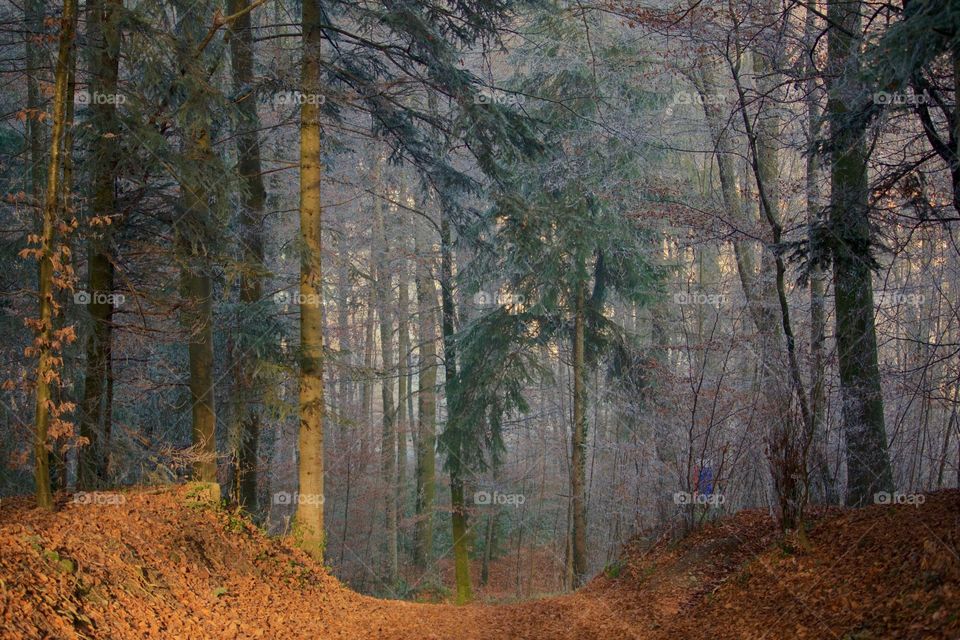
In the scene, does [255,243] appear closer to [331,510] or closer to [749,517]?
[749,517]

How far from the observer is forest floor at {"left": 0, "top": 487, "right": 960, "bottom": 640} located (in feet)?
13.6

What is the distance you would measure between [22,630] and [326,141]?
855cm

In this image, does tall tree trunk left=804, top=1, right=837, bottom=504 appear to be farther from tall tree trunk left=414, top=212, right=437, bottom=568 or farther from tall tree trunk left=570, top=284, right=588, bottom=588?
tall tree trunk left=414, top=212, right=437, bottom=568

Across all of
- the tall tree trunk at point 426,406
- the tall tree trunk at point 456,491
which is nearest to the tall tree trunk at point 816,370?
the tall tree trunk at point 456,491

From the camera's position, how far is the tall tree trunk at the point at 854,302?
645 cm

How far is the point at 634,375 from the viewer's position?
610 inches

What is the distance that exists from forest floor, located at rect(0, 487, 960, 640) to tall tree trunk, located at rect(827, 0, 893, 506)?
0.60m

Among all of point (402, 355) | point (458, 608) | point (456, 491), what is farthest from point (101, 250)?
point (402, 355)

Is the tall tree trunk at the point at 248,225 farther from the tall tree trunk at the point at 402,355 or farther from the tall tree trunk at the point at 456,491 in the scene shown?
the tall tree trunk at the point at 402,355

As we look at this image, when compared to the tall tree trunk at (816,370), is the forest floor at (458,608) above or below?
below

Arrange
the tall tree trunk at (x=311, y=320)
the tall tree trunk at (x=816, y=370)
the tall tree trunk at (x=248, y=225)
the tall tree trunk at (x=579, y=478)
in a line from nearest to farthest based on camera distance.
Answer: the tall tree trunk at (x=816, y=370) → the tall tree trunk at (x=311, y=320) → the tall tree trunk at (x=248, y=225) → the tall tree trunk at (x=579, y=478)

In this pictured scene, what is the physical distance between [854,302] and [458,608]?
18.9 feet

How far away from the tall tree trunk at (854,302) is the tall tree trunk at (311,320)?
18.8 feet

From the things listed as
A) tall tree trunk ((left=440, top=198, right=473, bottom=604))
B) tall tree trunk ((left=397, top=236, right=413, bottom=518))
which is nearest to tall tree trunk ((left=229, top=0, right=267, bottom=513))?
tall tree trunk ((left=440, top=198, right=473, bottom=604))
